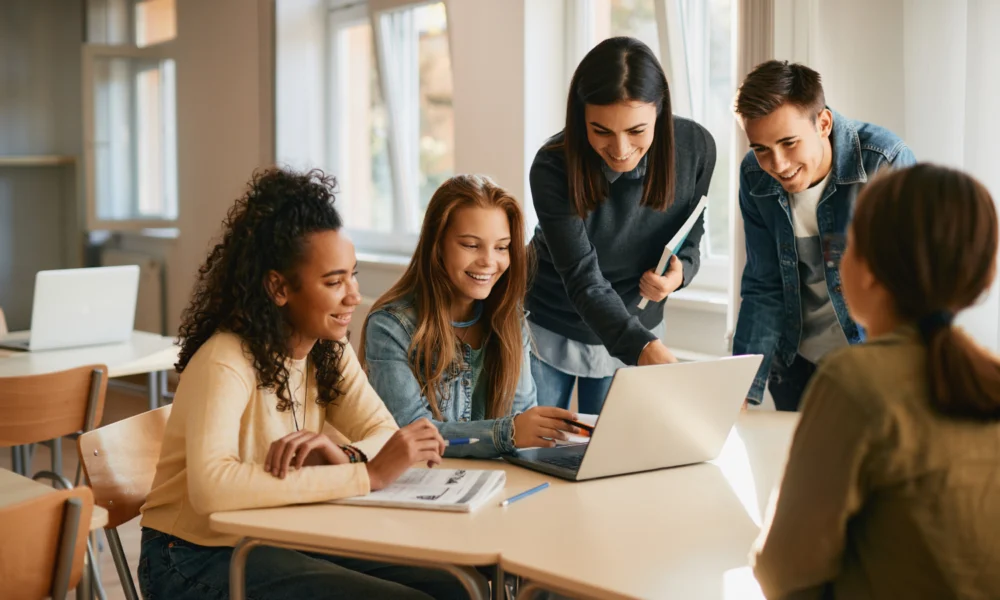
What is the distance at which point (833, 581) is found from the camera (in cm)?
104

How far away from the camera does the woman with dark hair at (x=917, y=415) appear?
0.94 meters

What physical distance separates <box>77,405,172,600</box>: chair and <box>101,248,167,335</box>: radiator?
4.77 metres

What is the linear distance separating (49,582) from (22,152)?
642 cm

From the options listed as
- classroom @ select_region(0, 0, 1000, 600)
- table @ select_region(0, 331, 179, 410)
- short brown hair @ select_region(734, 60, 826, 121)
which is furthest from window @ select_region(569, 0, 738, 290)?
table @ select_region(0, 331, 179, 410)

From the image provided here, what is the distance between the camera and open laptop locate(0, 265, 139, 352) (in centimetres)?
310

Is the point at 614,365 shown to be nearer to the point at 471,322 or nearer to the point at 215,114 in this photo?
the point at 471,322

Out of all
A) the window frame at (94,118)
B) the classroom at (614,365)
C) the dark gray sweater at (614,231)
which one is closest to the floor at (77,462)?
the classroom at (614,365)

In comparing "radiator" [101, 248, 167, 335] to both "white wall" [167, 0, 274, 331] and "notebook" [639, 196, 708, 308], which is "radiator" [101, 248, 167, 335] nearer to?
"white wall" [167, 0, 274, 331]

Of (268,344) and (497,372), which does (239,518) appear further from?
(497,372)

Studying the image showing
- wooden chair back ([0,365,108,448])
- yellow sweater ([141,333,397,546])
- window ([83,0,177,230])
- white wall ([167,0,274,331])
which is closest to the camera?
yellow sweater ([141,333,397,546])

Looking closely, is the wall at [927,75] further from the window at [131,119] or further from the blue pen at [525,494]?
the window at [131,119]

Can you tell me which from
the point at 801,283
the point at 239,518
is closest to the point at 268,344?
the point at 239,518

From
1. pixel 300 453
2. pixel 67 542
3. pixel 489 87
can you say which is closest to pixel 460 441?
pixel 300 453

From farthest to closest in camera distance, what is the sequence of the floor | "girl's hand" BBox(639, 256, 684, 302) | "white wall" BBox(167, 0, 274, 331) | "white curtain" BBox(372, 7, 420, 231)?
"white wall" BBox(167, 0, 274, 331) < "white curtain" BBox(372, 7, 420, 231) < the floor < "girl's hand" BBox(639, 256, 684, 302)
